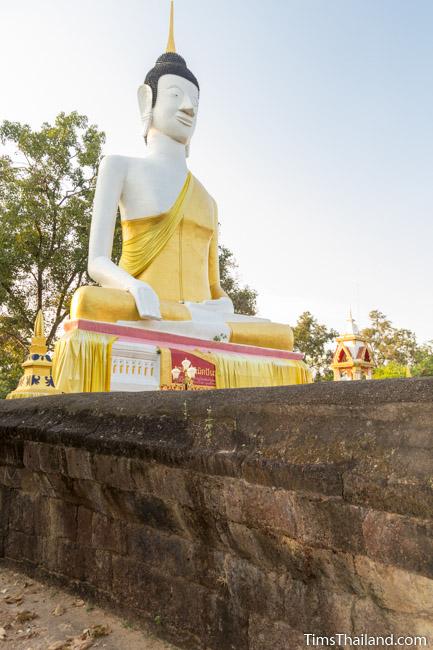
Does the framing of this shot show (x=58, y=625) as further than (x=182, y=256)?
No

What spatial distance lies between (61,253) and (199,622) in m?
A: 15.0

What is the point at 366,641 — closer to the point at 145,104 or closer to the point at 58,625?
the point at 58,625

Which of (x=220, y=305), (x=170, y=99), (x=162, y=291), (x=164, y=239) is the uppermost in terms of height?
(x=170, y=99)

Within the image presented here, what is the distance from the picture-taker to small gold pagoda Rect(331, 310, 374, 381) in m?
15.1

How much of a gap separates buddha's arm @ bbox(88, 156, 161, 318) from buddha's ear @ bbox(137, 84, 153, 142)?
125 centimetres

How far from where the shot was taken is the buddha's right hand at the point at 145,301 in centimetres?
712

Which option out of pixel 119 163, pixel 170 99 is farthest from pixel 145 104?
pixel 119 163

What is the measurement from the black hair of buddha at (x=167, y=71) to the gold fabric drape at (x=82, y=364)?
493cm

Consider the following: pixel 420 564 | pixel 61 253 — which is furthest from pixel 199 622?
pixel 61 253

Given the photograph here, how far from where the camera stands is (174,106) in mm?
9266

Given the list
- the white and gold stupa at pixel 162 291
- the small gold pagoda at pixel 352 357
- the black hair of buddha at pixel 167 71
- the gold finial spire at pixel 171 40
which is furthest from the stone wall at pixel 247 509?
the small gold pagoda at pixel 352 357

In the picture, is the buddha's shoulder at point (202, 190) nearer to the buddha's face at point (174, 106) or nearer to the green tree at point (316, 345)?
the buddha's face at point (174, 106)

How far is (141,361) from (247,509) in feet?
17.1

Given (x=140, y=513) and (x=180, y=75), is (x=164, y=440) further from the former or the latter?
(x=180, y=75)
